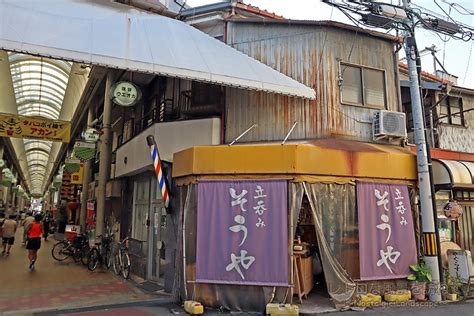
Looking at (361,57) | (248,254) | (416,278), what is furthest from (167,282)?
(361,57)

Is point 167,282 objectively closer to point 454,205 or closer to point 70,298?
point 70,298

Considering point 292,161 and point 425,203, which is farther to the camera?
point 425,203

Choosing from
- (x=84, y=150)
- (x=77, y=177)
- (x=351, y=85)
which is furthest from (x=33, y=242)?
(x=351, y=85)

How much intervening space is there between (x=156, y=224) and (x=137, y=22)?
579 cm

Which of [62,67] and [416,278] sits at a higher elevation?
[62,67]

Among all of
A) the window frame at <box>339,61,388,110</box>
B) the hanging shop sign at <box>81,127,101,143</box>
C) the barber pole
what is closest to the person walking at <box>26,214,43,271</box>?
the hanging shop sign at <box>81,127,101,143</box>

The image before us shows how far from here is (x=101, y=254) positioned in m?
13.4

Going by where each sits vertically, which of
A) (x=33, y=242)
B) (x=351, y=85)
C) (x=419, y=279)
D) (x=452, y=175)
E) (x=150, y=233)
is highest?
(x=351, y=85)

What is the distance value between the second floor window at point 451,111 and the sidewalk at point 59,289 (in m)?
10.8

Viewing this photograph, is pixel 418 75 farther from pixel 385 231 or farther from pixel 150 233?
pixel 150 233

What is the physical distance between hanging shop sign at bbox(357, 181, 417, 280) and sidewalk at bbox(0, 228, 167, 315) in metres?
5.08

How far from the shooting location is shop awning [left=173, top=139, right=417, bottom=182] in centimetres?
787

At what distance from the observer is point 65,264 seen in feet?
47.3

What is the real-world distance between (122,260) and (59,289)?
2247 mm
